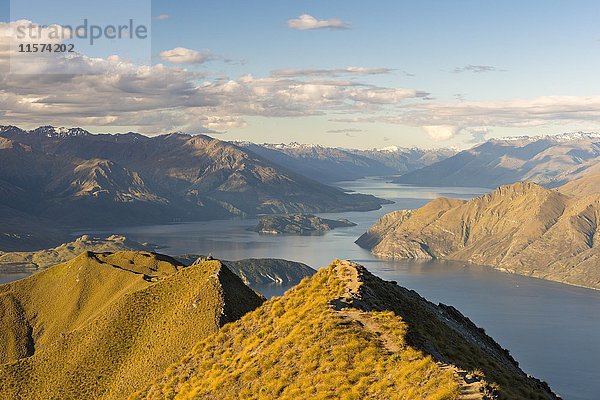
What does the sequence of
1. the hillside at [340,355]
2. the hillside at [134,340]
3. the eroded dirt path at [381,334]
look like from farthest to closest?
the hillside at [134,340] < the hillside at [340,355] < the eroded dirt path at [381,334]

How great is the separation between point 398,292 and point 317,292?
9.32 m

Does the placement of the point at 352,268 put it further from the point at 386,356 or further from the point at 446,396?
the point at 446,396

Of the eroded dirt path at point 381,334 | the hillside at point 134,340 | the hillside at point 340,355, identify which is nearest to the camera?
the eroded dirt path at point 381,334

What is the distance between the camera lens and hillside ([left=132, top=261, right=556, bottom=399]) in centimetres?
3784

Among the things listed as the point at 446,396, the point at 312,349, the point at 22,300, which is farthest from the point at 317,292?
Answer: the point at 22,300

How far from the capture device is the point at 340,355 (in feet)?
138

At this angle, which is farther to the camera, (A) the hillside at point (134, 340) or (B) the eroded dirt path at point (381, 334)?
(A) the hillside at point (134, 340)

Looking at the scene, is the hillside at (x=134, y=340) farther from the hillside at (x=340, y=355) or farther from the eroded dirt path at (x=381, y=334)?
the eroded dirt path at (x=381, y=334)

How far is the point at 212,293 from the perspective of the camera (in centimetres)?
9256

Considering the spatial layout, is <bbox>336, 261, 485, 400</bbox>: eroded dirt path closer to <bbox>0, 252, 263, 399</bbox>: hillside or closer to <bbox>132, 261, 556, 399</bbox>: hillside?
<bbox>132, 261, 556, 399</bbox>: hillside

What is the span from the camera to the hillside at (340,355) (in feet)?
124

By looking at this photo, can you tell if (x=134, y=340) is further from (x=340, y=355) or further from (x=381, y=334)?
(x=340, y=355)

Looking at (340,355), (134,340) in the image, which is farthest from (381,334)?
(134,340)

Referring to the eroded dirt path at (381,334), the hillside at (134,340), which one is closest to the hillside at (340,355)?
the eroded dirt path at (381,334)
